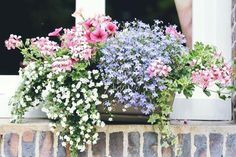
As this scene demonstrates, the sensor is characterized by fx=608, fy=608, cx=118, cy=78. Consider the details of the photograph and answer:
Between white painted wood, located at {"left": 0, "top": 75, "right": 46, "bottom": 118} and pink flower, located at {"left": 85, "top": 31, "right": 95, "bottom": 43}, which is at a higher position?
pink flower, located at {"left": 85, "top": 31, "right": 95, "bottom": 43}

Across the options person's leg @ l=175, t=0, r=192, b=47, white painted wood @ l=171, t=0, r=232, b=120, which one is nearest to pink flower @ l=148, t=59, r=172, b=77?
white painted wood @ l=171, t=0, r=232, b=120

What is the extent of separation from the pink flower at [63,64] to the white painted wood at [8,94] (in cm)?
44

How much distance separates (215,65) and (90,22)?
0.60 meters

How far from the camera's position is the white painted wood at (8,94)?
307 cm

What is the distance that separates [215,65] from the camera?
8.88 ft

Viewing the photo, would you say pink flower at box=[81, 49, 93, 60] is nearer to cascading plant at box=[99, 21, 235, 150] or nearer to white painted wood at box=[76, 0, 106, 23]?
cascading plant at box=[99, 21, 235, 150]

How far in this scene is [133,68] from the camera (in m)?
2.67

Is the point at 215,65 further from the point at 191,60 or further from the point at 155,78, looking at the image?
the point at 155,78

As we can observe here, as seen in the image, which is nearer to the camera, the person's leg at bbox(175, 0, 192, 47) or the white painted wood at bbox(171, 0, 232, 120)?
the white painted wood at bbox(171, 0, 232, 120)

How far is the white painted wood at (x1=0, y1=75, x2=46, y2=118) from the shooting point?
121 inches

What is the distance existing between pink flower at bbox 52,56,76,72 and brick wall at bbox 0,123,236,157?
28cm

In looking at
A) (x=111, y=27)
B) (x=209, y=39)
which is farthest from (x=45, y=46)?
(x=209, y=39)

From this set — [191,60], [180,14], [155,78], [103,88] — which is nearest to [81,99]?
[103,88]

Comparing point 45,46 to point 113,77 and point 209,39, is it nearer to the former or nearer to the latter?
point 113,77
